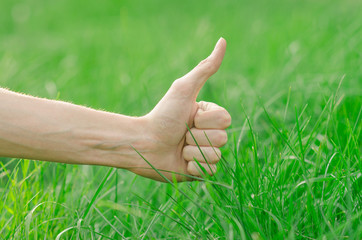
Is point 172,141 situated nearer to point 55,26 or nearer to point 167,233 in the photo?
point 167,233

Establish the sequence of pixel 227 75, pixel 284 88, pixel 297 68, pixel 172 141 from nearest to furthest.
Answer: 1. pixel 172 141
2. pixel 284 88
3. pixel 297 68
4. pixel 227 75

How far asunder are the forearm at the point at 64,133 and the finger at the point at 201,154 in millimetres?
153

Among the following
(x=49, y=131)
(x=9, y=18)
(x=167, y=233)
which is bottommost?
(x=167, y=233)

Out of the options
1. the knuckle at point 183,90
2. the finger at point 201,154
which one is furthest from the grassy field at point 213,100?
the knuckle at point 183,90

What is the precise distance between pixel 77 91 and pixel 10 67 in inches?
19.3

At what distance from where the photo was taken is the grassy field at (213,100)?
60.4 inches

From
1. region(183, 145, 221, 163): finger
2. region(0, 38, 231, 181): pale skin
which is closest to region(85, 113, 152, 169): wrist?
region(0, 38, 231, 181): pale skin

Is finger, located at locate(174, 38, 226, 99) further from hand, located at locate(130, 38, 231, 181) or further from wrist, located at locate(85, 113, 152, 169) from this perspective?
wrist, located at locate(85, 113, 152, 169)

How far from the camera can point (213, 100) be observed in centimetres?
313

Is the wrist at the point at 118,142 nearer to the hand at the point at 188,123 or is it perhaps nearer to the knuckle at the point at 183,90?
the hand at the point at 188,123

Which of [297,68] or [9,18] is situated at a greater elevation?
[9,18]

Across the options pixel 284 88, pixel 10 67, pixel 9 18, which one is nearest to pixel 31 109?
pixel 284 88

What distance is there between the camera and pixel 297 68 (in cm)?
324

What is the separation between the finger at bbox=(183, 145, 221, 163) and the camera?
1.75 metres
